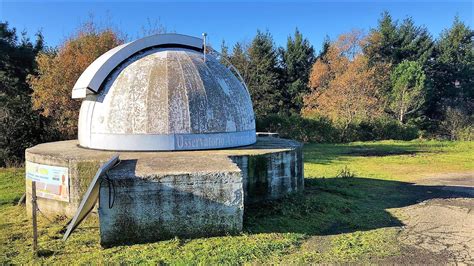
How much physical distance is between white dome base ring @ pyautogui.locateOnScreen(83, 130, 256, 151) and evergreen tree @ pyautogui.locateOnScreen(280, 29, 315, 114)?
30693 mm

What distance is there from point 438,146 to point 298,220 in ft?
86.5

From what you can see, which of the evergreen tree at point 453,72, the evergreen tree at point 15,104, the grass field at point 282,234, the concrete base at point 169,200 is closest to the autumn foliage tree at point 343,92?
the evergreen tree at point 453,72

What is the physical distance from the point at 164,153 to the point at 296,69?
118ft

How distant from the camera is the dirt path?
7887 mm

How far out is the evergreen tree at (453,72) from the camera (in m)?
46.1

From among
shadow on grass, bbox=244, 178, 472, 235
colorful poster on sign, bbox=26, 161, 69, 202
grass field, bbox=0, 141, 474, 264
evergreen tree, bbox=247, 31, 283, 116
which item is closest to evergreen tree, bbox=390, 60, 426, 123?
evergreen tree, bbox=247, 31, 283, 116

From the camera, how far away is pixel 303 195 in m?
12.3

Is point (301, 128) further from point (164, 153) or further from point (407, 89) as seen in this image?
point (164, 153)

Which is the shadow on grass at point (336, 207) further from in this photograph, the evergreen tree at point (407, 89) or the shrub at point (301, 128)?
the evergreen tree at point (407, 89)

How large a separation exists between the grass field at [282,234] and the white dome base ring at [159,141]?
97.2 inches

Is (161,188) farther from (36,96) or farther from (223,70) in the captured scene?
(36,96)

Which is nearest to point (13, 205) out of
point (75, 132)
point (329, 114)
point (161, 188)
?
point (161, 188)

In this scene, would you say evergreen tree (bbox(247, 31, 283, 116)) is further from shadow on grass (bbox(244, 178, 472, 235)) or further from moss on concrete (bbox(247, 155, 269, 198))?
moss on concrete (bbox(247, 155, 269, 198))

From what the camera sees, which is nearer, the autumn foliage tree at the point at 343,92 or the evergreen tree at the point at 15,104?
the evergreen tree at the point at 15,104
